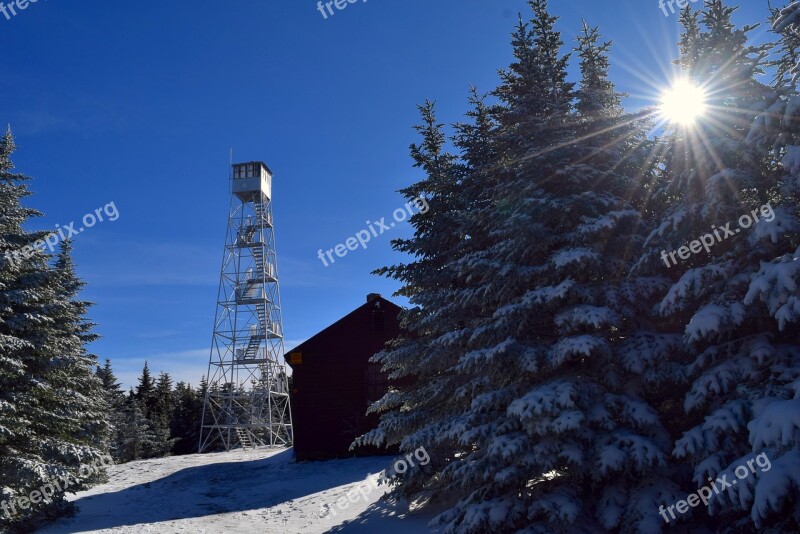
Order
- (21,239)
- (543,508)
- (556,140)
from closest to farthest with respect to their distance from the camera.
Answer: (543,508) < (556,140) < (21,239)

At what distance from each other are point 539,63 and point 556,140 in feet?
7.89

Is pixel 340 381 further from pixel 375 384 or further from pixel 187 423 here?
pixel 187 423

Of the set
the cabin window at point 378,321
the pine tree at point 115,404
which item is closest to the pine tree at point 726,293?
the cabin window at point 378,321

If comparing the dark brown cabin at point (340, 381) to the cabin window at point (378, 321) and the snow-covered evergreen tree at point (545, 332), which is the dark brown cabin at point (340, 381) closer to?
the cabin window at point (378, 321)

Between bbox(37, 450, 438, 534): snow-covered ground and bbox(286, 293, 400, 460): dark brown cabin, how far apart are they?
129cm

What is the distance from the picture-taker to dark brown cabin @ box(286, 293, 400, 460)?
23469 mm

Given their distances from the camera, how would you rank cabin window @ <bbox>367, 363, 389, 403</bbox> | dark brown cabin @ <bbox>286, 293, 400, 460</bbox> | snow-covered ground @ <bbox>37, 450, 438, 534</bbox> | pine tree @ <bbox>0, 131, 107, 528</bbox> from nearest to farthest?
1. pine tree @ <bbox>0, 131, 107, 528</bbox>
2. snow-covered ground @ <bbox>37, 450, 438, 534</bbox>
3. dark brown cabin @ <bbox>286, 293, 400, 460</bbox>
4. cabin window @ <bbox>367, 363, 389, 403</bbox>

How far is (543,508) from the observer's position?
8078mm

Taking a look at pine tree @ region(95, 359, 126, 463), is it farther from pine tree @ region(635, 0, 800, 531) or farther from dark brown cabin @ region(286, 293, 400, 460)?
pine tree @ region(635, 0, 800, 531)

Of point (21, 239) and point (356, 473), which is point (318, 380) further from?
point (21, 239)

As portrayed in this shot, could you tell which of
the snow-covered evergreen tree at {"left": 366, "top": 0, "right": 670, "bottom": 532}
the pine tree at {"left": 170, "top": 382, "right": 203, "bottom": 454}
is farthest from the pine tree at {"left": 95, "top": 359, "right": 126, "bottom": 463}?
the snow-covered evergreen tree at {"left": 366, "top": 0, "right": 670, "bottom": 532}

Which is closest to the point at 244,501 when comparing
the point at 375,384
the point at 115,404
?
the point at 375,384

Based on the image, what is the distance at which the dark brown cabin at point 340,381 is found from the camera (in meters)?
23.5

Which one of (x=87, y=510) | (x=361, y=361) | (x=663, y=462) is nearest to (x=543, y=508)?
(x=663, y=462)
